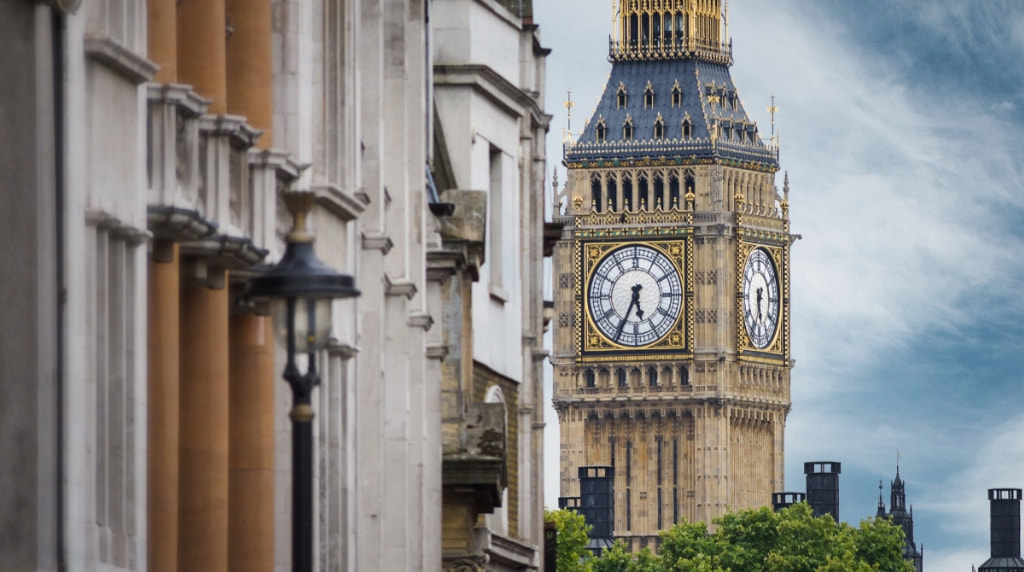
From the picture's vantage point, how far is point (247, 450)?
24.7 m

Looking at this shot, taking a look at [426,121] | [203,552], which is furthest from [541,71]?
[203,552]

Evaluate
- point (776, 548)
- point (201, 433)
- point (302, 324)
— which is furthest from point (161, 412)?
point (776, 548)

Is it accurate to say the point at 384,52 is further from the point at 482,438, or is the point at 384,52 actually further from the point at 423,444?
the point at 482,438

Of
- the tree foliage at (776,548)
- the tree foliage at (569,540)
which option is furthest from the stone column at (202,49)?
the tree foliage at (776,548)

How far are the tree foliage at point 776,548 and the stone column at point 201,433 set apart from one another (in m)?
152

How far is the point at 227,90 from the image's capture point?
2530cm

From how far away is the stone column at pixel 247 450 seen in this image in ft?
80.5

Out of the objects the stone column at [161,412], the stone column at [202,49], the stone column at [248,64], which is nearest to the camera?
the stone column at [161,412]

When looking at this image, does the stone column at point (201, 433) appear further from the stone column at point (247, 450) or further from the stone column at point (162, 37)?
the stone column at point (162, 37)

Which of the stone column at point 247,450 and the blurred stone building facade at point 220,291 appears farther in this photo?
the stone column at point 247,450

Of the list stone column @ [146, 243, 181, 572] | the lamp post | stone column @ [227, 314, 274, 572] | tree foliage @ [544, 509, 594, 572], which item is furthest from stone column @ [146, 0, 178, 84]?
tree foliage @ [544, 509, 594, 572]

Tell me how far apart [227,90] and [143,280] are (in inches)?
219

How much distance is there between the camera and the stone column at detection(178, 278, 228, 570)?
74.3 feet

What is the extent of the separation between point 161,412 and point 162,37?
2177 millimetres
